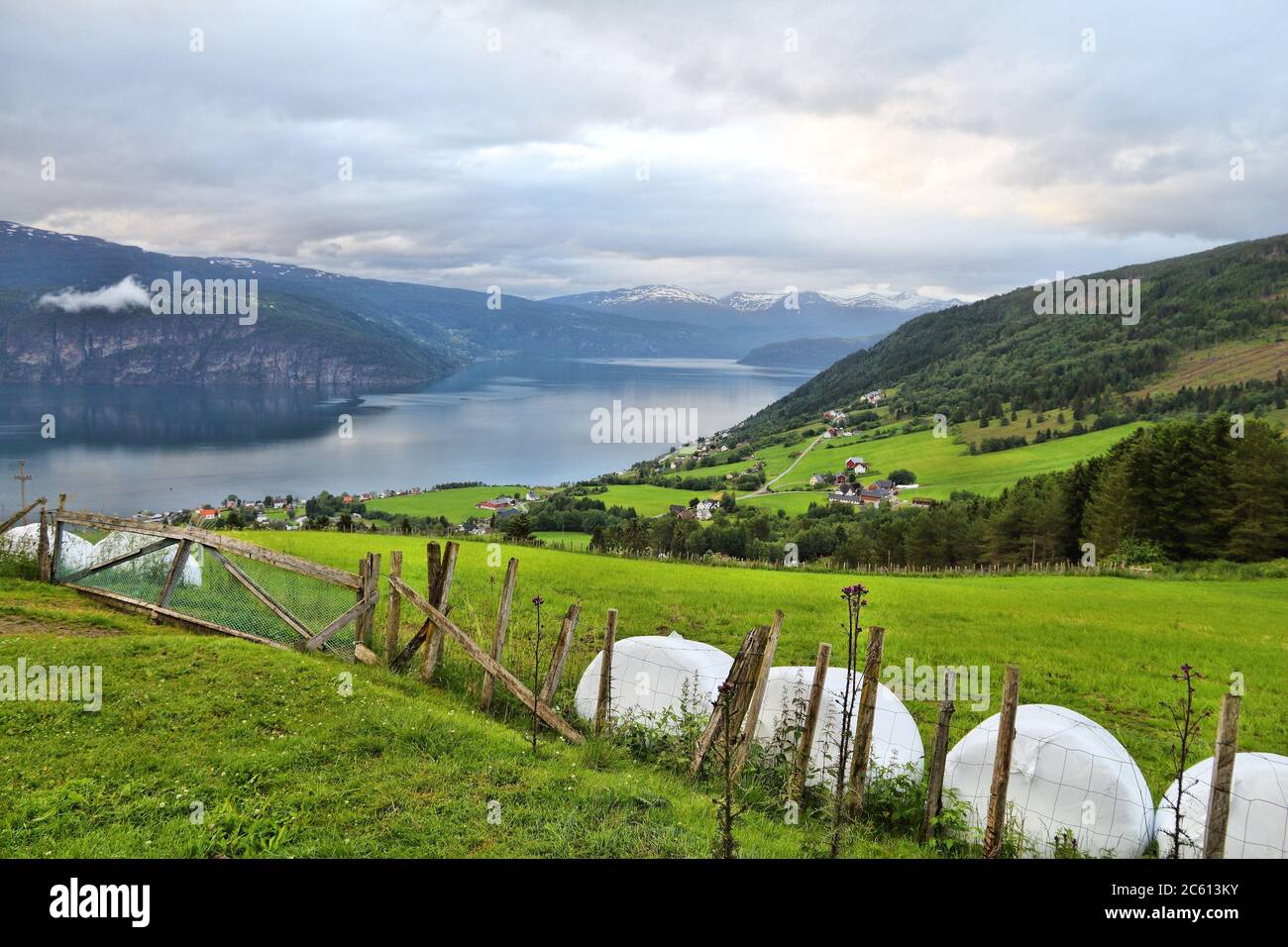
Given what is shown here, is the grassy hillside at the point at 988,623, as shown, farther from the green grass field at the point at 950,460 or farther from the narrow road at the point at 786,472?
the narrow road at the point at 786,472

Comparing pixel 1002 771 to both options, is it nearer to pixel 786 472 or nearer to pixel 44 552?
pixel 44 552

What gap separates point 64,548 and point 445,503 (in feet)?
236

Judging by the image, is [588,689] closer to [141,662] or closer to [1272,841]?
[141,662]

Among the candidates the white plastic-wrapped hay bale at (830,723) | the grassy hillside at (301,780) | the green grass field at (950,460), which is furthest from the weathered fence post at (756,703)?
the green grass field at (950,460)


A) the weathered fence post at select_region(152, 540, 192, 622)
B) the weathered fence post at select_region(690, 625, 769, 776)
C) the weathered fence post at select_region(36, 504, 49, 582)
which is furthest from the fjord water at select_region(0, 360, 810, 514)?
the weathered fence post at select_region(690, 625, 769, 776)

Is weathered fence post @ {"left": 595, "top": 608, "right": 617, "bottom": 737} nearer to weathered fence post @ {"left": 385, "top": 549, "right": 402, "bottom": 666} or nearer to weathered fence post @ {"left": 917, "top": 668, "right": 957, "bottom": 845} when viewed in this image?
weathered fence post @ {"left": 385, "top": 549, "right": 402, "bottom": 666}

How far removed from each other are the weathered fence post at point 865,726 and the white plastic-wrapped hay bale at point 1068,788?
968 mm

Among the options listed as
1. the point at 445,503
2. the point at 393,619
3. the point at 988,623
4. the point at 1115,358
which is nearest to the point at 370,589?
the point at 393,619

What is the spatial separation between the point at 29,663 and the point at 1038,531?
5721 centimetres

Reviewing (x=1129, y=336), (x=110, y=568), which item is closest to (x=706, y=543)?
(x=110, y=568)

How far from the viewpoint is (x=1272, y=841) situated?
5.95 meters

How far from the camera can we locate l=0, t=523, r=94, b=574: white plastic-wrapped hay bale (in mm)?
13234

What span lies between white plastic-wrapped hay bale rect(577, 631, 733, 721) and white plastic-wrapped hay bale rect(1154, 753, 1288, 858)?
462 centimetres
